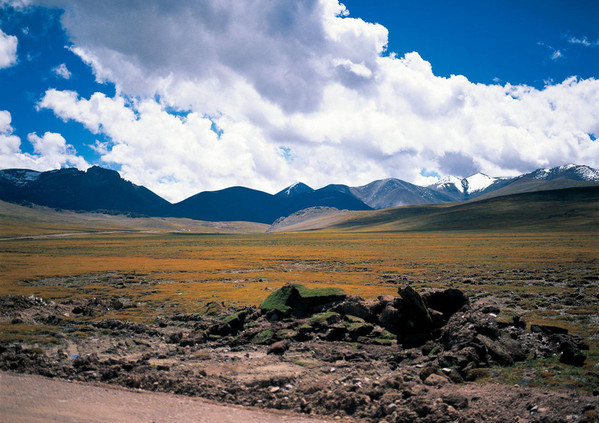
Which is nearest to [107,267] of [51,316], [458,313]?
[51,316]

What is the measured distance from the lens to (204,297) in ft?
114

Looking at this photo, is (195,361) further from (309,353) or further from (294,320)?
(294,320)

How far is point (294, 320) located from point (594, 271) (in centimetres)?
4733

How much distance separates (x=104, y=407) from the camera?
12.3 metres

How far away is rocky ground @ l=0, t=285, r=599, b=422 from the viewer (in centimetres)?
1227

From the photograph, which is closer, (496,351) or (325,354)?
(496,351)

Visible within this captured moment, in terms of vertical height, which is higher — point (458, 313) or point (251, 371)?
point (458, 313)

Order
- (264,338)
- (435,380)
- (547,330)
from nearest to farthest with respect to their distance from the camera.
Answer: (435,380)
(547,330)
(264,338)

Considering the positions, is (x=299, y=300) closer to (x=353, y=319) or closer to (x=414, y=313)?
(x=353, y=319)

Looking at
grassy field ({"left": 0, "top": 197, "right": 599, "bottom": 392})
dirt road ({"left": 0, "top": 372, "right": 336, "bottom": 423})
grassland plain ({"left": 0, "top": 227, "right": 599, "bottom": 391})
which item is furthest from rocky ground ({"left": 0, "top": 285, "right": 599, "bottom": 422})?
grassy field ({"left": 0, "top": 197, "right": 599, "bottom": 392})

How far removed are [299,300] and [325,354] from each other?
6718 millimetres

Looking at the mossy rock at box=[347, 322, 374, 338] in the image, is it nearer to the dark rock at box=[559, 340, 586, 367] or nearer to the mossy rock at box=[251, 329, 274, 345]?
the mossy rock at box=[251, 329, 274, 345]

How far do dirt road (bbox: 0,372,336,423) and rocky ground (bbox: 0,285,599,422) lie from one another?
32.2 inches

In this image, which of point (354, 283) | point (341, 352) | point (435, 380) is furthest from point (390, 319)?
point (354, 283)
